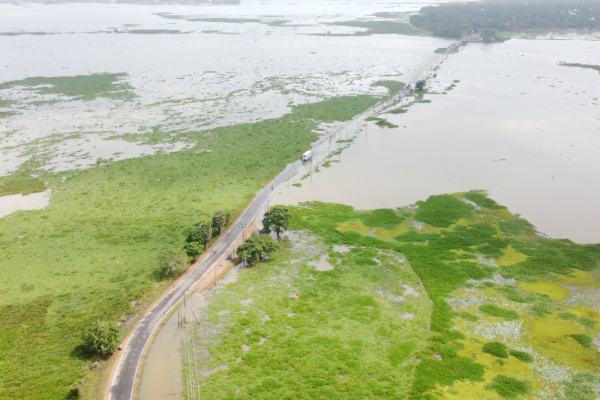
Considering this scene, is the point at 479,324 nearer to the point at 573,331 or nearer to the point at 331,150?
the point at 573,331

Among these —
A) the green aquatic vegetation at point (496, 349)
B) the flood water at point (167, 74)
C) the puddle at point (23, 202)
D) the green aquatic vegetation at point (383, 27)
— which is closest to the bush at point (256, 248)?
the green aquatic vegetation at point (496, 349)

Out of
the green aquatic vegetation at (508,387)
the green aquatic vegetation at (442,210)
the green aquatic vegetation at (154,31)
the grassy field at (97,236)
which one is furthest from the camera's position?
the green aquatic vegetation at (154,31)

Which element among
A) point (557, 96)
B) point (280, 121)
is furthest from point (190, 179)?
point (557, 96)

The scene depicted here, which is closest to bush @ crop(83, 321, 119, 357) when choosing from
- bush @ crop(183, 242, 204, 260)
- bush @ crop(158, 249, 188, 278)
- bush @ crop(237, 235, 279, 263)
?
bush @ crop(158, 249, 188, 278)

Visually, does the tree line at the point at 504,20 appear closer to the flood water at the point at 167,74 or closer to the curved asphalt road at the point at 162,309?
the flood water at the point at 167,74

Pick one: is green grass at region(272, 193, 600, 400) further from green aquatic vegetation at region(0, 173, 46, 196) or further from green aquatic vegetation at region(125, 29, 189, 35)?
green aquatic vegetation at region(125, 29, 189, 35)

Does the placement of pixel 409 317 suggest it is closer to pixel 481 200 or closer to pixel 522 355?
pixel 522 355
